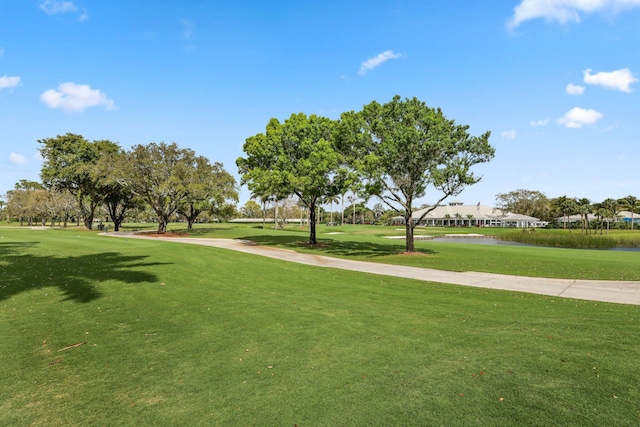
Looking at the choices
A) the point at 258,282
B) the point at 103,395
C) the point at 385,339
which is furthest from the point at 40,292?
the point at 385,339

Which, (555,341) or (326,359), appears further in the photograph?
(555,341)

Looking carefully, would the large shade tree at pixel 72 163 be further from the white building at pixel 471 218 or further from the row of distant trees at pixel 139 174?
the white building at pixel 471 218

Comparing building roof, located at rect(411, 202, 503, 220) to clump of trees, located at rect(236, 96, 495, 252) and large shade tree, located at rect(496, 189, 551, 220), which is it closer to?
large shade tree, located at rect(496, 189, 551, 220)

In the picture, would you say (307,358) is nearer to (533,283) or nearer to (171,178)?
(533,283)

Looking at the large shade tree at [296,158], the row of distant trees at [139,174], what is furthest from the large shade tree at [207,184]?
the large shade tree at [296,158]

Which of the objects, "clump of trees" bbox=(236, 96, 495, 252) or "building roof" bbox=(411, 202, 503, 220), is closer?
"clump of trees" bbox=(236, 96, 495, 252)

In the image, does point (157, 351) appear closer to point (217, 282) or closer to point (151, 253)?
point (217, 282)

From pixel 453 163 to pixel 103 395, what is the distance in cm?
2330

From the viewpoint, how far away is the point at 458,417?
4.44m

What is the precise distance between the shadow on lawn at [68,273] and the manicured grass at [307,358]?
19 cm

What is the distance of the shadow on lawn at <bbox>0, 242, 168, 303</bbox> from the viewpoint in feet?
36.5

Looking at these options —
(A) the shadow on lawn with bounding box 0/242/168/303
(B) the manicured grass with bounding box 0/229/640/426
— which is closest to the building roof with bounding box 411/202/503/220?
(A) the shadow on lawn with bounding box 0/242/168/303

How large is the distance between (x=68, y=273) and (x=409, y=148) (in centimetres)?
1941

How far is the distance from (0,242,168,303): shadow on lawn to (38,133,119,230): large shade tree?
38.3 m
